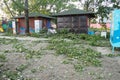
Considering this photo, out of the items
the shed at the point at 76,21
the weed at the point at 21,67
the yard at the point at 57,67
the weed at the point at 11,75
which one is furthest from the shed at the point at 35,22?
the weed at the point at 11,75

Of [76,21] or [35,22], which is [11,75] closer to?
[76,21]

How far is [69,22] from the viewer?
21344 mm

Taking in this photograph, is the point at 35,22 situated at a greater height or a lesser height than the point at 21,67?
greater

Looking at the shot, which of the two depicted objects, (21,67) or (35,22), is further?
(35,22)

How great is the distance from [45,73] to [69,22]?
15.3 meters

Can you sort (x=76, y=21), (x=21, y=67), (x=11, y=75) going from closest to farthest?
(x=11, y=75)
(x=21, y=67)
(x=76, y=21)

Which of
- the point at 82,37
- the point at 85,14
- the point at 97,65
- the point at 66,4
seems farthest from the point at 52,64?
the point at 66,4

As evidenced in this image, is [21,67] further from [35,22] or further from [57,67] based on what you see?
[35,22]

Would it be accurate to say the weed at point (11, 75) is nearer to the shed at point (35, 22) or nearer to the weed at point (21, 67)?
the weed at point (21, 67)

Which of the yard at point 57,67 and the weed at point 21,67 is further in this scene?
the weed at point 21,67

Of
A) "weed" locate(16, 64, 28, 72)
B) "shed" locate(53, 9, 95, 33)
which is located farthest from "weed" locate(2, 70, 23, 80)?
"shed" locate(53, 9, 95, 33)

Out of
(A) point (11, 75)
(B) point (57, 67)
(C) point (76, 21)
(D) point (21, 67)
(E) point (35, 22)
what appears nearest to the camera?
(A) point (11, 75)

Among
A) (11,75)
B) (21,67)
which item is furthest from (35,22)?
(11,75)

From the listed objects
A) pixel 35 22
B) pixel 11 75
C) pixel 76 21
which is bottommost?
pixel 11 75
